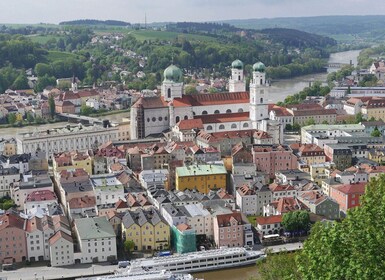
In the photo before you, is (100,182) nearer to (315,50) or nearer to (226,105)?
(226,105)

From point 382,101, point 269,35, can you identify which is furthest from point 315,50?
point 382,101

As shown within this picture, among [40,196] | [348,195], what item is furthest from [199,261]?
[40,196]

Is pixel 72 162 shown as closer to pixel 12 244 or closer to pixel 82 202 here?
pixel 82 202

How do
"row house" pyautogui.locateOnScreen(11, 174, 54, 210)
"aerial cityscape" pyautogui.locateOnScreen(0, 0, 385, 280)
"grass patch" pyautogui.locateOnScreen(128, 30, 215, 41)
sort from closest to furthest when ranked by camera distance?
"aerial cityscape" pyautogui.locateOnScreen(0, 0, 385, 280)
"row house" pyautogui.locateOnScreen(11, 174, 54, 210)
"grass patch" pyautogui.locateOnScreen(128, 30, 215, 41)

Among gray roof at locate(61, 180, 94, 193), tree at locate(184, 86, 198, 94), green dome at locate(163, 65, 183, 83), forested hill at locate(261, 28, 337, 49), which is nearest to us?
gray roof at locate(61, 180, 94, 193)

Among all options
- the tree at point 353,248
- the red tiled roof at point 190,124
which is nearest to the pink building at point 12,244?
the tree at point 353,248

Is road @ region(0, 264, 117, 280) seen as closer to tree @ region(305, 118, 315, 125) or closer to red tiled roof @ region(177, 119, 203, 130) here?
red tiled roof @ region(177, 119, 203, 130)

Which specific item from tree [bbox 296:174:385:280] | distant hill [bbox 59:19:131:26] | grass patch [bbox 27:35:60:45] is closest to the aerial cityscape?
tree [bbox 296:174:385:280]
